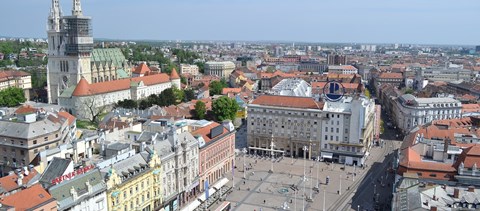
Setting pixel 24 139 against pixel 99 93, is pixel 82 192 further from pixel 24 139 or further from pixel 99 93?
pixel 99 93

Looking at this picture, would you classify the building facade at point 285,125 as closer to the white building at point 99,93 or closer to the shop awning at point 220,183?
the shop awning at point 220,183

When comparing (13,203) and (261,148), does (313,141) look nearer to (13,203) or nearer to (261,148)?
(261,148)

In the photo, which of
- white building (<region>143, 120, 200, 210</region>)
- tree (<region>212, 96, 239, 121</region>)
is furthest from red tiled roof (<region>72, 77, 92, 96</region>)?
white building (<region>143, 120, 200, 210</region>)

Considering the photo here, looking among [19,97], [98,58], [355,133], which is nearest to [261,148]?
[355,133]

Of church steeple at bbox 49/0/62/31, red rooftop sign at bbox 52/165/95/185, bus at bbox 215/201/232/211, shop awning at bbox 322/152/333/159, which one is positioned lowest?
bus at bbox 215/201/232/211

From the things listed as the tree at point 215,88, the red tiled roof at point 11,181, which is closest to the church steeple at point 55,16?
the tree at point 215,88

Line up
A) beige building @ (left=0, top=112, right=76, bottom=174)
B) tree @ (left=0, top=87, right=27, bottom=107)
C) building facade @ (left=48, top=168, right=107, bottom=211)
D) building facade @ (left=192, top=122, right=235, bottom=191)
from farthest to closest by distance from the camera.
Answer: tree @ (left=0, top=87, right=27, bottom=107) < building facade @ (left=192, top=122, right=235, bottom=191) < beige building @ (left=0, top=112, right=76, bottom=174) < building facade @ (left=48, top=168, right=107, bottom=211)

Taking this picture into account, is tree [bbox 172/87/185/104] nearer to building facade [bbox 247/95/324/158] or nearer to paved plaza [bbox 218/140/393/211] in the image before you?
building facade [bbox 247/95/324/158]
